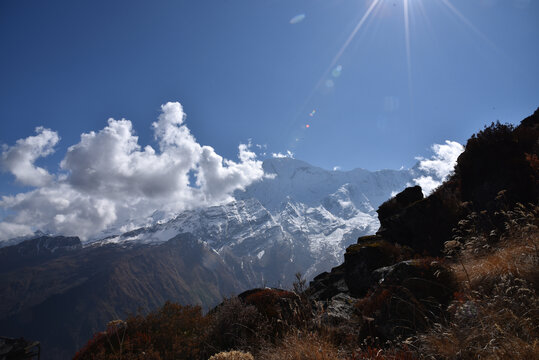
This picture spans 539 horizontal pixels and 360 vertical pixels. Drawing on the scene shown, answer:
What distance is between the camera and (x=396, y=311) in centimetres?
516

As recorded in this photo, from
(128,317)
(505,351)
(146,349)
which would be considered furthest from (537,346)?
(128,317)

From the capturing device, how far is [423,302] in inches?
207

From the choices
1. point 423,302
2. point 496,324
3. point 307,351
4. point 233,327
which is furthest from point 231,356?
point 423,302

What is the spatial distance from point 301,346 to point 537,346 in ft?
8.79

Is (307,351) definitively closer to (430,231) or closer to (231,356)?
(231,356)

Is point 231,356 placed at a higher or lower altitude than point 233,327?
higher

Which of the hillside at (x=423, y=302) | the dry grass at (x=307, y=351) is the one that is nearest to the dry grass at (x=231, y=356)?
the hillside at (x=423, y=302)

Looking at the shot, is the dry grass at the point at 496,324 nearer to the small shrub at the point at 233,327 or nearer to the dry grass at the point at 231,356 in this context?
the dry grass at the point at 231,356

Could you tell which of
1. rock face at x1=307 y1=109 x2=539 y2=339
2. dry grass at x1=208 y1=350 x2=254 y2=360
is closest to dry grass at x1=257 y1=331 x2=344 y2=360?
dry grass at x1=208 y1=350 x2=254 y2=360

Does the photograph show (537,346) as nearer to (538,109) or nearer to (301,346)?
(301,346)

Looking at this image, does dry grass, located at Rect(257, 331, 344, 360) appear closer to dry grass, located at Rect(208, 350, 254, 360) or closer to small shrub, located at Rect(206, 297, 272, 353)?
dry grass, located at Rect(208, 350, 254, 360)

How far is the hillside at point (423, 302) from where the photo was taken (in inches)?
141

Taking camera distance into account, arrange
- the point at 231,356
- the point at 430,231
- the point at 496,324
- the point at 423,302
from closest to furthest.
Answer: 1. the point at 496,324
2. the point at 231,356
3. the point at 423,302
4. the point at 430,231

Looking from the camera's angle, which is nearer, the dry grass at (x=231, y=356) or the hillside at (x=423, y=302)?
the hillside at (x=423, y=302)
